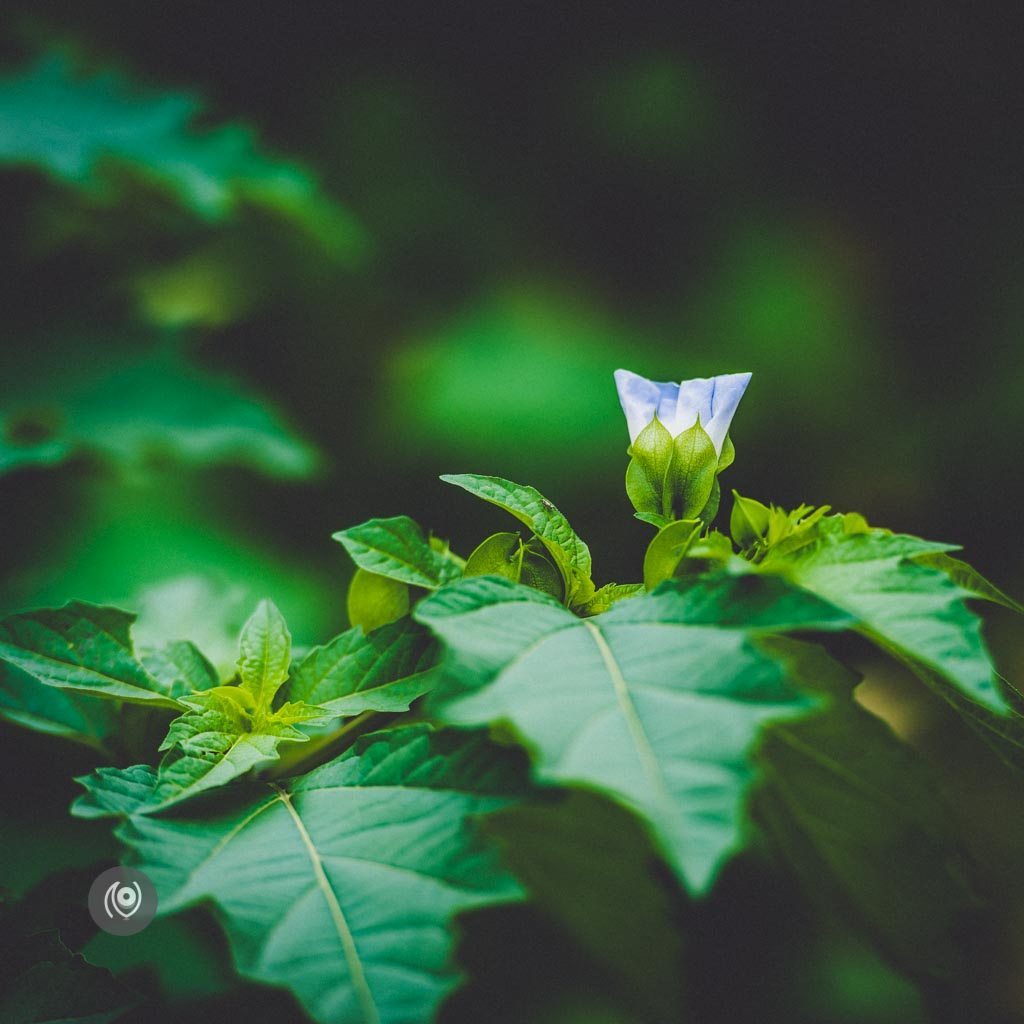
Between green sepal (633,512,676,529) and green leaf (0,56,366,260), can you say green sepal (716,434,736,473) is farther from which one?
green leaf (0,56,366,260)

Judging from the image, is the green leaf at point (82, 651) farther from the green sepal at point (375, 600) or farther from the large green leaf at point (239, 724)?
the green sepal at point (375, 600)

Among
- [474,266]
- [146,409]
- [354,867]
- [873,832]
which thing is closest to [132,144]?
[146,409]

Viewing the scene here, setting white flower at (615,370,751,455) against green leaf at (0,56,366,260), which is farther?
green leaf at (0,56,366,260)

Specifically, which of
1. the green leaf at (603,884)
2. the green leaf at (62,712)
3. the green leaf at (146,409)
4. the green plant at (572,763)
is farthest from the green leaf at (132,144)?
the green leaf at (603,884)

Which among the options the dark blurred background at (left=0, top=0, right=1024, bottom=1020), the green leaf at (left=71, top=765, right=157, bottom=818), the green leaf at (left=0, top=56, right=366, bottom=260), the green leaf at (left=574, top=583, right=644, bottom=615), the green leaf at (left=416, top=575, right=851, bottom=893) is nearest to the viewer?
the green leaf at (left=416, top=575, right=851, bottom=893)

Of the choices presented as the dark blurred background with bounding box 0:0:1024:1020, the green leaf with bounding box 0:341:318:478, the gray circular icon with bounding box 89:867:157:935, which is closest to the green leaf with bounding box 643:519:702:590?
the gray circular icon with bounding box 89:867:157:935

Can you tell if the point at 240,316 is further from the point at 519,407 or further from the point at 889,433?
the point at 889,433

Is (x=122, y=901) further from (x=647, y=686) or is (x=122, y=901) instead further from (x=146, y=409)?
(x=146, y=409)
